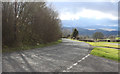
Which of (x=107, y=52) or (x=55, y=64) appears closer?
(x=55, y=64)

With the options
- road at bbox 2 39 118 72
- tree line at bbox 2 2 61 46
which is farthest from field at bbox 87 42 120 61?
tree line at bbox 2 2 61 46

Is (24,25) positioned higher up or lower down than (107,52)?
higher up

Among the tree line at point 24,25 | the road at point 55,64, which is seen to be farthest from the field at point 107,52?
the tree line at point 24,25

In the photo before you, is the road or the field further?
the field

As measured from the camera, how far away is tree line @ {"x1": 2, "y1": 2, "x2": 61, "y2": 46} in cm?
1277

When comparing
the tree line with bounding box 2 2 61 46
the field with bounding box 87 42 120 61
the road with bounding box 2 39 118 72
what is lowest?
the field with bounding box 87 42 120 61

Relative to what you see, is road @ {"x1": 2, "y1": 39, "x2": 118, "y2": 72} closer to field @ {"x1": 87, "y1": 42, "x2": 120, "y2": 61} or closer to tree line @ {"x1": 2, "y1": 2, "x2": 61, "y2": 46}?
field @ {"x1": 87, "y1": 42, "x2": 120, "y2": 61}

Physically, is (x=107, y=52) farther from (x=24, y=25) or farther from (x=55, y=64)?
(x=24, y=25)

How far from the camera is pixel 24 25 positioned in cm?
1672

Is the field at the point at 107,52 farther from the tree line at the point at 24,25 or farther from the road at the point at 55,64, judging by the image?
the tree line at the point at 24,25

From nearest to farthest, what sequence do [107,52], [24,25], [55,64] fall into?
[55,64], [107,52], [24,25]

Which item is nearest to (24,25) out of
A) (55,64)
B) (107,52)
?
(107,52)

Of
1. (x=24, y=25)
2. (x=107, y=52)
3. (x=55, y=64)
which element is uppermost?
(x=24, y=25)

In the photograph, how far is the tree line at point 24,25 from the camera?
41.9 feet
